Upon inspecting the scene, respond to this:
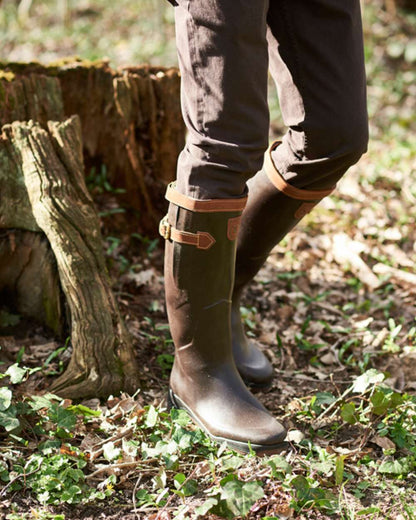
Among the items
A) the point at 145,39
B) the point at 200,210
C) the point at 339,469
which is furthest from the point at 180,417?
the point at 145,39

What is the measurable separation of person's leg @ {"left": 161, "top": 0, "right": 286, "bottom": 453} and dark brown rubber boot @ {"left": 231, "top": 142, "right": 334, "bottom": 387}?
315 mm

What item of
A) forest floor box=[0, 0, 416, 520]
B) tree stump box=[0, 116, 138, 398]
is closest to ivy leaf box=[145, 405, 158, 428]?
forest floor box=[0, 0, 416, 520]

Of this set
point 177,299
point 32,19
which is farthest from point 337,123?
point 32,19

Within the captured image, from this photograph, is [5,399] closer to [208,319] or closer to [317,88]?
[208,319]

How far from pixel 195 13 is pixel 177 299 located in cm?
85

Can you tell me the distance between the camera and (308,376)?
8.16 ft

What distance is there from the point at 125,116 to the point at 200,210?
144 centimetres

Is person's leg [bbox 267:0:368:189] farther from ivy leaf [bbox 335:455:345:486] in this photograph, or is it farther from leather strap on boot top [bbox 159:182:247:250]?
ivy leaf [bbox 335:455:345:486]

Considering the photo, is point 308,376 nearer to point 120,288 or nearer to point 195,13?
point 120,288

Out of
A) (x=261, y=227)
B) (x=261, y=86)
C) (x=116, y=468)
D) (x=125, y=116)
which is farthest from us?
(x=125, y=116)

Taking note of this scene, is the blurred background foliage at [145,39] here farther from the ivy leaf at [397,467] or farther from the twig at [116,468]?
the twig at [116,468]

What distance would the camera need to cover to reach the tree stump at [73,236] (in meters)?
2.19

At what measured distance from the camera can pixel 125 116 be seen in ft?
10.1

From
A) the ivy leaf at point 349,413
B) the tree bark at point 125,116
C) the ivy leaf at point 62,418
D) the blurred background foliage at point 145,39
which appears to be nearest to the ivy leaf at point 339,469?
the ivy leaf at point 349,413
